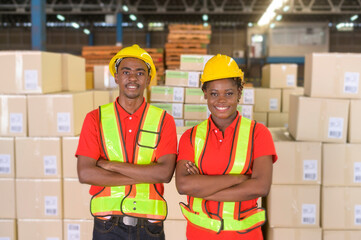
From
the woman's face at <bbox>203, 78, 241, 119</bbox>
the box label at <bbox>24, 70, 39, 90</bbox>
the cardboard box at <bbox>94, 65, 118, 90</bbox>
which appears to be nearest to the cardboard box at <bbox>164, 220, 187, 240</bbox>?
the woman's face at <bbox>203, 78, 241, 119</bbox>

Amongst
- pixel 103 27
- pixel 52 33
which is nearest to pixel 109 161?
pixel 103 27

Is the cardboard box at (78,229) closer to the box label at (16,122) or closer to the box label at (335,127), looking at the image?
the box label at (16,122)

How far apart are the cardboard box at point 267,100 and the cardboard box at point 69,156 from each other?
16.3ft

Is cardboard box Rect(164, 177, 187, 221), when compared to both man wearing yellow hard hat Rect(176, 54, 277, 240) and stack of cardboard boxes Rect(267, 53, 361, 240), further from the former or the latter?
man wearing yellow hard hat Rect(176, 54, 277, 240)

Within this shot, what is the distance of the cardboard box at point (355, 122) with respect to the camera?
3.28 m

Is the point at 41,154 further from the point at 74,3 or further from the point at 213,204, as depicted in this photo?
the point at 74,3

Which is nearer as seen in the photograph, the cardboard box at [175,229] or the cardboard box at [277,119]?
the cardboard box at [175,229]

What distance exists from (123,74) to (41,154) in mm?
1665

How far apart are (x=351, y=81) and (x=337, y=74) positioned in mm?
146

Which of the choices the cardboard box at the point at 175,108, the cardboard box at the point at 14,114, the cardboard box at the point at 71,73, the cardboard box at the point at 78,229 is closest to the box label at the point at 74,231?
the cardboard box at the point at 78,229

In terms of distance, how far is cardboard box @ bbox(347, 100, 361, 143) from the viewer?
3.28 metres

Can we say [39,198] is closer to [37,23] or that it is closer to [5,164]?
[5,164]

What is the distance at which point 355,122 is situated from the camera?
3283mm

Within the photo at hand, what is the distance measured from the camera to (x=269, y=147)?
207 centimetres
